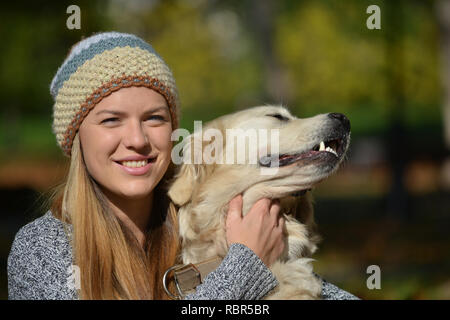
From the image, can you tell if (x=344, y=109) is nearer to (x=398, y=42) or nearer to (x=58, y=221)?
(x=398, y=42)

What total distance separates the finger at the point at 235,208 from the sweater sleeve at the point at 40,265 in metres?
0.80

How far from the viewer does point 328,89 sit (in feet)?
52.5

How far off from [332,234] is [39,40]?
7.64 metres

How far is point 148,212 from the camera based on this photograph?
8.86 ft

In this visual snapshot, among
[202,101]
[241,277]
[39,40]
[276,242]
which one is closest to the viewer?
[241,277]

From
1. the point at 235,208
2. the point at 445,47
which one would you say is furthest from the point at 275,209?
the point at 445,47

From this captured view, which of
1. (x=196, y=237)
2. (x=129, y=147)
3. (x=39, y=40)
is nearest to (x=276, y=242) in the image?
(x=196, y=237)

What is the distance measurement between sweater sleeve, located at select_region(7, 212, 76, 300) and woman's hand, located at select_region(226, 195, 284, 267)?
0.76 meters

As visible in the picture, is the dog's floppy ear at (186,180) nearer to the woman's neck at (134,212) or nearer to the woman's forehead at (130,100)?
the woman's neck at (134,212)

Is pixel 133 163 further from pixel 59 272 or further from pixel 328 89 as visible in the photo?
pixel 328 89

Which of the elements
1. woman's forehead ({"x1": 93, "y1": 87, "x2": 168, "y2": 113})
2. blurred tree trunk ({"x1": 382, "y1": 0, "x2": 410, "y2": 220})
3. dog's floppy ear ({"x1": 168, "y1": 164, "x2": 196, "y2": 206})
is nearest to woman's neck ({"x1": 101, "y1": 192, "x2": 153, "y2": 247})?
dog's floppy ear ({"x1": 168, "y1": 164, "x2": 196, "y2": 206})

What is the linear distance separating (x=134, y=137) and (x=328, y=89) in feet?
46.8

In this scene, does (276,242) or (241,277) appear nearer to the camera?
(241,277)

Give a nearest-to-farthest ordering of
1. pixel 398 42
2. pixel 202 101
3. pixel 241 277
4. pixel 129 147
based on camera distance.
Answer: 1. pixel 241 277
2. pixel 129 147
3. pixel 398 42
4. pixel 202 101
